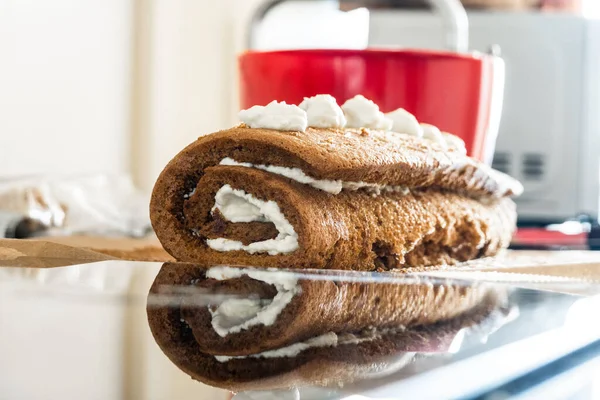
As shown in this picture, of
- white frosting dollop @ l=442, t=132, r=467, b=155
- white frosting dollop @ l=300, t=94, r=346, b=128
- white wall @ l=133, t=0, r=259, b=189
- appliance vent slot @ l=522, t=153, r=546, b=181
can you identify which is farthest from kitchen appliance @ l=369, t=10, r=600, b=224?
white frosting dollop @ l=300, t=94, r=346, b=128

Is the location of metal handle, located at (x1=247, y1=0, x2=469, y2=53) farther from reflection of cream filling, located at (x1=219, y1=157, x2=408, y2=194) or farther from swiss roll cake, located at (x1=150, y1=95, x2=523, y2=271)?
reflection of cream filling, located at (x1=219, y1=157, x2=408, y2=194)

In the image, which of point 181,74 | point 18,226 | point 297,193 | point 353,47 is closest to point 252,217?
point 297,193

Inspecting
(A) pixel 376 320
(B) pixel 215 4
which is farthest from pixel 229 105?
(A) pixel 376 320

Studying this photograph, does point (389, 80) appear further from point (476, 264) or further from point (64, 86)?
point (64, 86)

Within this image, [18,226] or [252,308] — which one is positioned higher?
[252,308]

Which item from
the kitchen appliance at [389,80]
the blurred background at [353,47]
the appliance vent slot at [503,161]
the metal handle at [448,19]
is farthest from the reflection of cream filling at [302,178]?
the appliance vent slot at [503,161]

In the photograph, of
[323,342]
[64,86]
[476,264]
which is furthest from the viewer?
[64,86]

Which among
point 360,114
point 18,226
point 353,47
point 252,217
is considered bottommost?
point 18,226

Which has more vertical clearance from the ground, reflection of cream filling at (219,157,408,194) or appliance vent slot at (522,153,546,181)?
reflection of cream filling at (219,157,408,194)

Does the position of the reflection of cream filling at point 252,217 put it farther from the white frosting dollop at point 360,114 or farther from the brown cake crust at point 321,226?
the white frosting dollop at point 360,114
